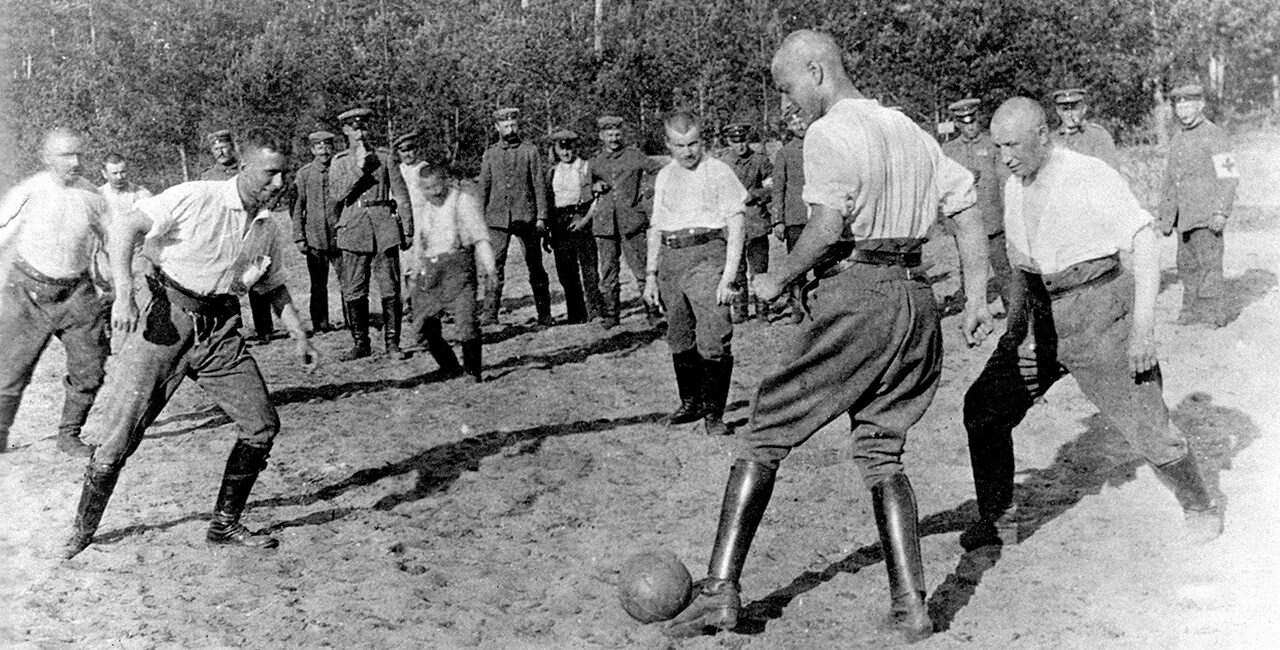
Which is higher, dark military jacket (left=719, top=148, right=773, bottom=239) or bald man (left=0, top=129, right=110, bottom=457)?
bald man (left=0, top=129, right=110, bottom=457)

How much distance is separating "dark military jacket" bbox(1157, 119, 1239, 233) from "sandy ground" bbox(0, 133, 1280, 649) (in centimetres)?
128

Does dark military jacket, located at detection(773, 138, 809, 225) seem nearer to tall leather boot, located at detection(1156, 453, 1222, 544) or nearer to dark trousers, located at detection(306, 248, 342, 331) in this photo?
dark trousers, located at detection(306, 248, 342, 331)

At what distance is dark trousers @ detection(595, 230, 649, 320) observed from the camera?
462 inches

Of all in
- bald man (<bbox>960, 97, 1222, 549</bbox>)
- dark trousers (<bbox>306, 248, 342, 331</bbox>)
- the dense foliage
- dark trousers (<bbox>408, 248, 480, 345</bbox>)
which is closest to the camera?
bald man (<bbox>960, 97, 1222, 549</bbox>)

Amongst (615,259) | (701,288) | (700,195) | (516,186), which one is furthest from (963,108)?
(701,288)

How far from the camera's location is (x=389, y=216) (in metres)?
10.6

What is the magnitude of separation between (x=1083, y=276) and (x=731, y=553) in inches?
81.2

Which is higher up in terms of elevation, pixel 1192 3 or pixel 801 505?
pixel 1192 3

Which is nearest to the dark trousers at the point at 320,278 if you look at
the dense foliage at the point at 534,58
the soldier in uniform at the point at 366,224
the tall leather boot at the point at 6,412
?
the soldier in uniform at the point at 366,224

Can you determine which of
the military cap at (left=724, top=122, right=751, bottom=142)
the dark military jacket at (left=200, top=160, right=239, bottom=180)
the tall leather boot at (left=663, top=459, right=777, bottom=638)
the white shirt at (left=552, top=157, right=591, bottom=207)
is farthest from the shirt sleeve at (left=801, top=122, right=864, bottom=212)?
the white shirt at (left=552, top=157, right=591, bottom=207)

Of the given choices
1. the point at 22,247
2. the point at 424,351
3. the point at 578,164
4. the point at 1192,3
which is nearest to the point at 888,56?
the point at 1192,3

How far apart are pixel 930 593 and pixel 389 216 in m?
7.04

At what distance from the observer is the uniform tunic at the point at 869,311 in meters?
4.22

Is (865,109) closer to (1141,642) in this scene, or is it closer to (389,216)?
(1141,642)
